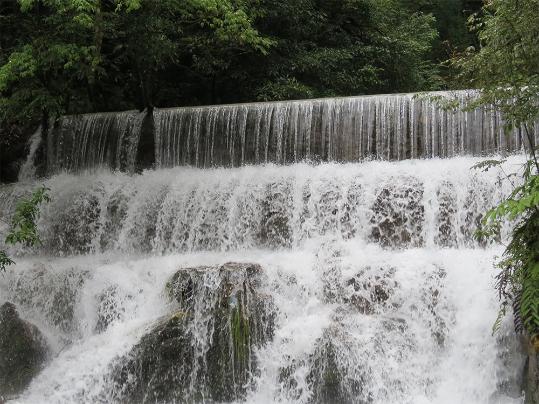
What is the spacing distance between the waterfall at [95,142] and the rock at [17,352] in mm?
4821

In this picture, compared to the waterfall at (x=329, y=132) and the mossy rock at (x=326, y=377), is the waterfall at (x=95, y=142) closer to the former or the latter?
the waterfall at (x=329, y=132)

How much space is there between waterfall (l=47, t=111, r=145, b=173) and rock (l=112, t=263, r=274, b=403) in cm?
557

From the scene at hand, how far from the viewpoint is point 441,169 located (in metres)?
10.8

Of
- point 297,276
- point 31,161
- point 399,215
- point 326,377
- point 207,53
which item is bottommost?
point 326,377

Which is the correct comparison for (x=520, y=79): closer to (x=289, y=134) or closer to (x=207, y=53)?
(x=289, y=134)

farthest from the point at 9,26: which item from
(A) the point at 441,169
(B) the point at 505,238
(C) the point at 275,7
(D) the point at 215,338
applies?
(B) the point at 505,238

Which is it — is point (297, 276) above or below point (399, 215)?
below

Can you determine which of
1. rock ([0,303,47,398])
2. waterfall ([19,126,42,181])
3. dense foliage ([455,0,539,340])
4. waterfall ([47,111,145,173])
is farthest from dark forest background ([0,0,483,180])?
dense foliage ([455,0,539,340])

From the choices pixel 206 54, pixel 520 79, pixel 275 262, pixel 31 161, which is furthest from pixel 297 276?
pixel 31 161

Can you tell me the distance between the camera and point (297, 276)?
941 cm

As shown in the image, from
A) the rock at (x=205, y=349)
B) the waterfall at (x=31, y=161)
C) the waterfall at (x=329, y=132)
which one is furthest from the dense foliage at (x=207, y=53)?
the rock at (x=205, y=349)

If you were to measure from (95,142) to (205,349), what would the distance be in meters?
7.00

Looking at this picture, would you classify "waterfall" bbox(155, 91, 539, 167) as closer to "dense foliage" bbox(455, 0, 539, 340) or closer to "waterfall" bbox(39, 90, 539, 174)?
"waterfall" bbox(39, 90, 539, 174)

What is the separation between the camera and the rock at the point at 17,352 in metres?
9.16
